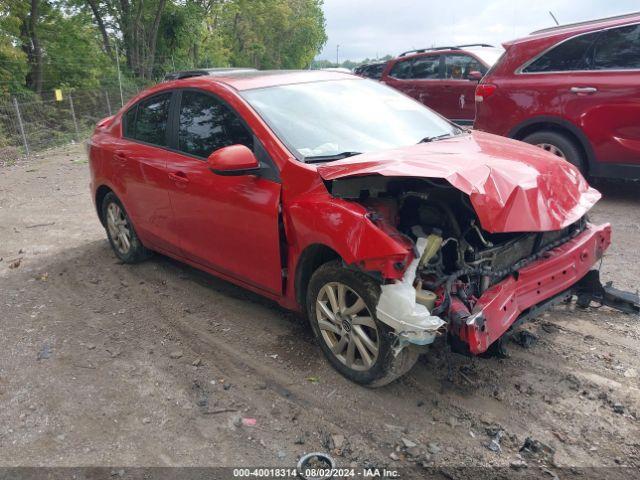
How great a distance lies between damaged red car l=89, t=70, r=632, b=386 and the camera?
2822 mm

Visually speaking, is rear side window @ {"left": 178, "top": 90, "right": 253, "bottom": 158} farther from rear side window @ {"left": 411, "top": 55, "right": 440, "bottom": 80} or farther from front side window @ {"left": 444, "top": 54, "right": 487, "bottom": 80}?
rear side window @ {"left": 411, "top": 55, "right": 440, "bottom": 80}

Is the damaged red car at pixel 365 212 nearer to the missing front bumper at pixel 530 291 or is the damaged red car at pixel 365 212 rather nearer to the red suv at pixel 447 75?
the missing front bumper at pixel 530 291

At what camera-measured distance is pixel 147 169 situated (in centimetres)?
464

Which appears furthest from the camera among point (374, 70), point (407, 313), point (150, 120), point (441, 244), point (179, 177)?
point (374, 70)

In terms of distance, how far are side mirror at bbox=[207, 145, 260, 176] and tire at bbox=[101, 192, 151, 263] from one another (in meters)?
2.14

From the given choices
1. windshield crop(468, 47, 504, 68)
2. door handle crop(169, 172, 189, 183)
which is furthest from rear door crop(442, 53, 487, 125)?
door handle crop(169, 172, 189, 183)

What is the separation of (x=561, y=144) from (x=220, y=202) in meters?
4.27

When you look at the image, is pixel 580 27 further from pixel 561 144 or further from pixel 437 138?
pixel 437 138

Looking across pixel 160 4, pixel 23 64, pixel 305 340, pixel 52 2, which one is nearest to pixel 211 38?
pixel 160 4

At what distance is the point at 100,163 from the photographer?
5438 mm

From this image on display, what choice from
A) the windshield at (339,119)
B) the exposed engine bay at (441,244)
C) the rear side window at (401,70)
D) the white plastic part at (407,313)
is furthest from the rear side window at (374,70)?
the white plastic part at (407,313)

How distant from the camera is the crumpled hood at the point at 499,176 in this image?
2.76m

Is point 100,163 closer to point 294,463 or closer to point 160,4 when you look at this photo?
point 294,463

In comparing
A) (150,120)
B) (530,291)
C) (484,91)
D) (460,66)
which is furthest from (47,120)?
(530,291)
